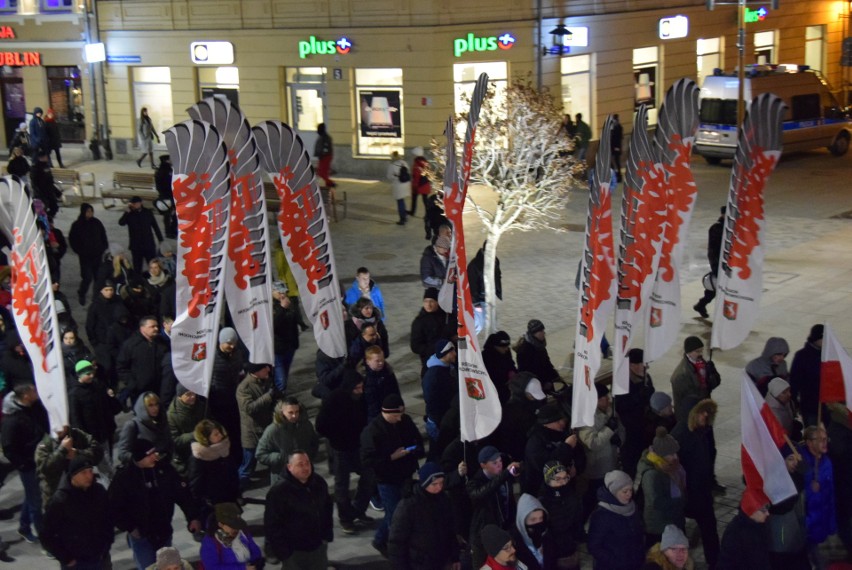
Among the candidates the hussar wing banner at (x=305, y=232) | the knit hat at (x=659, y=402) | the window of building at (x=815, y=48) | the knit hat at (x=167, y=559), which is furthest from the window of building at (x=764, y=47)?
the knit hat at (x=167, y=559)

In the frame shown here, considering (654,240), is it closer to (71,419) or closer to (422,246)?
(71,419)

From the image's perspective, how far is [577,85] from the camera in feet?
103

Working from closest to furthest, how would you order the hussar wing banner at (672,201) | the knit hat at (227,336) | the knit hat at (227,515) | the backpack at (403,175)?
1. the knit hat at (227,515)
2. the hussar wing banner at (672,201)
3. the knit hat at (227,336)
4. the backpack at (403,175)

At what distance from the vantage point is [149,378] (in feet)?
40.3

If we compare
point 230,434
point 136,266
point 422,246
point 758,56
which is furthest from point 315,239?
point 758,56

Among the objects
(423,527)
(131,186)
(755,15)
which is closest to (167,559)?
(423,527)

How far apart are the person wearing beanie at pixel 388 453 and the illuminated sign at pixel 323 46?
69.1 feet

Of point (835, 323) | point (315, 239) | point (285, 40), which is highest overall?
point (285, 40)

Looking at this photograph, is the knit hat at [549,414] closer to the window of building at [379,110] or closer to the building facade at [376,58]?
the building facade at [376,58]

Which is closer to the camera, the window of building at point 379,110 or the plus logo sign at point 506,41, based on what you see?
the plus logo sign at point 506,41

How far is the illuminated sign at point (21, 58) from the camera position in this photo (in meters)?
34.7

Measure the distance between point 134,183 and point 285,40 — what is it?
6290mm

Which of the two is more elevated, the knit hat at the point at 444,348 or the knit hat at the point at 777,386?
the knit hat at the point at 444,348

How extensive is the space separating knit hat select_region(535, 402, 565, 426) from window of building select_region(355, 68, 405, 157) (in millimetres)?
20755
